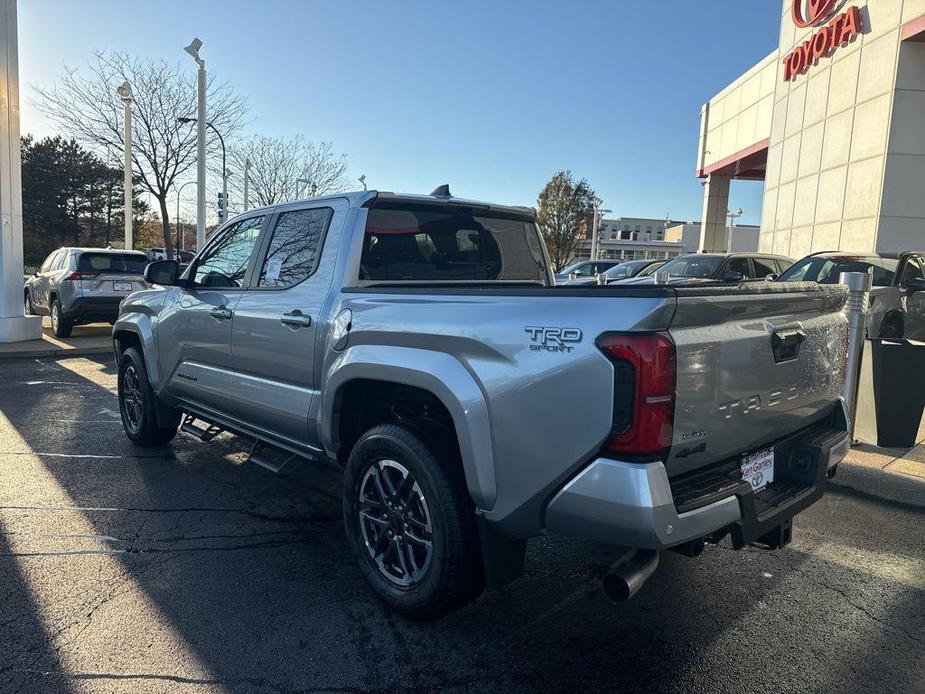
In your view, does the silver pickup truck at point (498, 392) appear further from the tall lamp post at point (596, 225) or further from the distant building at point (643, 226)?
the distant building at point (643, 226)

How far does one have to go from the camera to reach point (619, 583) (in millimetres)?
2334

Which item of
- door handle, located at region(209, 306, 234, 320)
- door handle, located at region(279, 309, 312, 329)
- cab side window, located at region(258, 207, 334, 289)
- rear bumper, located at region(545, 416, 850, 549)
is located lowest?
rear bumper, located at region(545, 416, 850, 549)

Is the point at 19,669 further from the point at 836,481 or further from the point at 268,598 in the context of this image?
the point at 836,481

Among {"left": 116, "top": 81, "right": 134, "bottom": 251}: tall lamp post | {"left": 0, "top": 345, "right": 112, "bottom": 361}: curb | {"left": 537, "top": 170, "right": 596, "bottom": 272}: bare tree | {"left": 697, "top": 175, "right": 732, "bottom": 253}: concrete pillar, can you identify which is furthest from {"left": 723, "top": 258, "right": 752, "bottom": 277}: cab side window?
{"left": 537, "top": 170, "right": 596, "bottom": 272}: bare tree

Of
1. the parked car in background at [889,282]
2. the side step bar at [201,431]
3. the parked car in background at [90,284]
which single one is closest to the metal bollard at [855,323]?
the parked car in background at [889,282]

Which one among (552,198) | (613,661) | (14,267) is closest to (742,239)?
(552,198)

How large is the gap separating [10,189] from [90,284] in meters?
2.01

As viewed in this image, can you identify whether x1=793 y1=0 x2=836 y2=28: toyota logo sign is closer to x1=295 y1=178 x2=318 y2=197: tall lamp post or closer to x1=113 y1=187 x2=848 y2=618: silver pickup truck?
x1=113 y1=187 x2=848 y2=618: silver pickup truck

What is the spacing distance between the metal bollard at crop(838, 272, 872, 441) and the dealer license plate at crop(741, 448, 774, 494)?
9.99ft

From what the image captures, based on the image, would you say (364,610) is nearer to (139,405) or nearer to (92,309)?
(139,405)

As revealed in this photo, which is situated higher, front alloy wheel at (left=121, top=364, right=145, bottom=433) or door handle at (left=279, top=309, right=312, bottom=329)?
door handle at (left=279, top=309, right=312, bottom=329)

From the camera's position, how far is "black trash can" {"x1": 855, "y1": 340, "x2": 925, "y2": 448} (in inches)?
217

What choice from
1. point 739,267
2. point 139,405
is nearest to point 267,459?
point 139,405

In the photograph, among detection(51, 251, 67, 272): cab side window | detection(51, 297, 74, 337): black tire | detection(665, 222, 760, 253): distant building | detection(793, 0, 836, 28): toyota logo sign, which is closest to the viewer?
detection(51, 297, 74, 337): black tire
